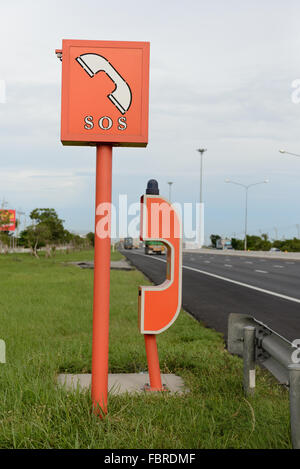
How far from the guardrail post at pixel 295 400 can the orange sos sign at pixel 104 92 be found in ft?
7.01

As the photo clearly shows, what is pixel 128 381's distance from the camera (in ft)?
17.5

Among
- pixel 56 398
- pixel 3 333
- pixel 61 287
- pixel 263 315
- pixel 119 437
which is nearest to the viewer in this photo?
pixel 119 437

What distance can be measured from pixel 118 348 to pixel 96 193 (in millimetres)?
3296

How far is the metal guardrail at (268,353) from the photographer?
2975 millimetres

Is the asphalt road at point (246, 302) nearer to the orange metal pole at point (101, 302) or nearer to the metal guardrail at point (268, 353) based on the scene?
the metal guardrail at point (268, 353)

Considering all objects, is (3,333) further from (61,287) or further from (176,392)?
(61,287)

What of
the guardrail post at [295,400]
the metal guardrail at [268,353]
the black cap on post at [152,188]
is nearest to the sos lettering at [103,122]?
the black cap on post at [152,188]

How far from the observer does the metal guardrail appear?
2.97 metres

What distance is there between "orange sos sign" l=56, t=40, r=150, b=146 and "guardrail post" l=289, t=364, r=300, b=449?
2138 millimetres

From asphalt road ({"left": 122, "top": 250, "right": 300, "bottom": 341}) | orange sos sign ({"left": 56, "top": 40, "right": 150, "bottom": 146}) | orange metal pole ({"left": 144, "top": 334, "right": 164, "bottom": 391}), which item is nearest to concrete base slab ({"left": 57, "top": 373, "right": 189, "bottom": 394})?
orange metal pole ({"left": 144, "top": 334, "right": 164, "bottom": 391})

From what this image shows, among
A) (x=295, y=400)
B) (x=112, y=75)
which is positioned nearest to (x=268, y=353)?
(x=295, y=400)

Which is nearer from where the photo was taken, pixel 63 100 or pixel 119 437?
pixel 119 437

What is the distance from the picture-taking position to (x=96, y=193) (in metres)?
4.14
